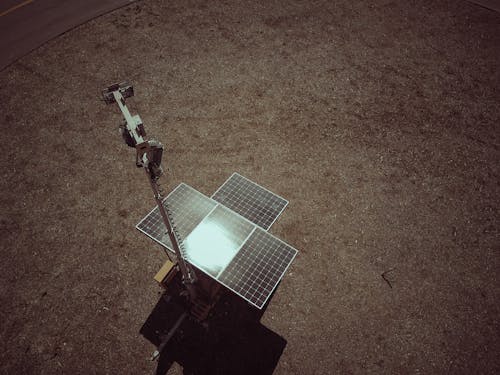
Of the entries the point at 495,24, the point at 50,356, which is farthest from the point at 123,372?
the point at 495,24

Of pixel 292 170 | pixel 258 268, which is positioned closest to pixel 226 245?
pixel 258 268

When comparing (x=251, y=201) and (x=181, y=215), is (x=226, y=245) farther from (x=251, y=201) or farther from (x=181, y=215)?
(x=251, y=201)

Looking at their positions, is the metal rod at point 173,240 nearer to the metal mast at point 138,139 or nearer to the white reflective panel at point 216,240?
the metal mast at point 138,139

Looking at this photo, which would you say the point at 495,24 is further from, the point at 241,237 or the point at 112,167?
the point at 112,167

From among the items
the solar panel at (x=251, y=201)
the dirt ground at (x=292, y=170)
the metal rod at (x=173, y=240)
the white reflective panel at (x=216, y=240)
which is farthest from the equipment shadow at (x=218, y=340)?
the solar panel at (x=251, y=201)

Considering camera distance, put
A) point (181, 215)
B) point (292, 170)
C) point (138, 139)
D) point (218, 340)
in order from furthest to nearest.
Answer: point (292, 170), point (218, 340), point (181, 215), point (138, 139)
